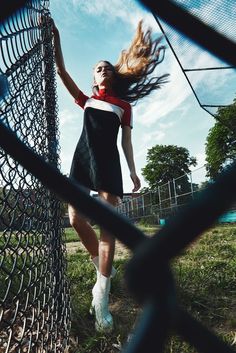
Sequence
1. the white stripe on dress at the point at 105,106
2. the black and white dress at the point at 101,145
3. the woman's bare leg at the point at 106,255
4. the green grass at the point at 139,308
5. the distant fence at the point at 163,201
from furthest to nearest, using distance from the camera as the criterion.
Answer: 1. the distant fence at the point at 163,201
2. the white stripe on dress at the point at 105,106
3. the black and white dress at the point at 101,145
4. the woman's bare leg at the point at 106,255
5. the green grass at the point at 139,308

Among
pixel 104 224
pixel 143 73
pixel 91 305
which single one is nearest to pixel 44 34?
pixel 143 73

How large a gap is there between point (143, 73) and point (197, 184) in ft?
76.3

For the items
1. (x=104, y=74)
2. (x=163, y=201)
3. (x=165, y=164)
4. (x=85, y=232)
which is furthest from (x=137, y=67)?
(x=165, y=164)

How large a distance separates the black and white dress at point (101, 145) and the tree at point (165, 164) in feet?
181

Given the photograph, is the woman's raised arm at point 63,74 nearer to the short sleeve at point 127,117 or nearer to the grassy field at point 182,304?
the short sleeve at point 127,117

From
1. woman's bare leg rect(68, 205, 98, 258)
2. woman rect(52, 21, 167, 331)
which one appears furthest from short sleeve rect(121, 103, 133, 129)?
woman's bare leg rect(68, 205, 98, 258)

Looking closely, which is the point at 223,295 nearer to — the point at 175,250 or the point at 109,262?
the point at 109,262

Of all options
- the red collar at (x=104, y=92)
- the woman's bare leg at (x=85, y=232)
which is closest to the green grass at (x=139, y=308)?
the woman's bare leg at (x=85, y=232)

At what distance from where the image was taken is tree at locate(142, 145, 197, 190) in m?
59.1

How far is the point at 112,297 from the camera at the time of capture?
298 cm

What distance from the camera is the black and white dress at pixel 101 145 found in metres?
2.71

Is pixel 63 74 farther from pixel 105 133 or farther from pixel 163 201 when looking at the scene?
pixel 163 201

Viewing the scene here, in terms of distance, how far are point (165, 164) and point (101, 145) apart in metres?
58.6

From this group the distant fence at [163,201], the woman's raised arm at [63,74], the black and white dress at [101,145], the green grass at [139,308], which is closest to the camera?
the green grass at [139,308]
